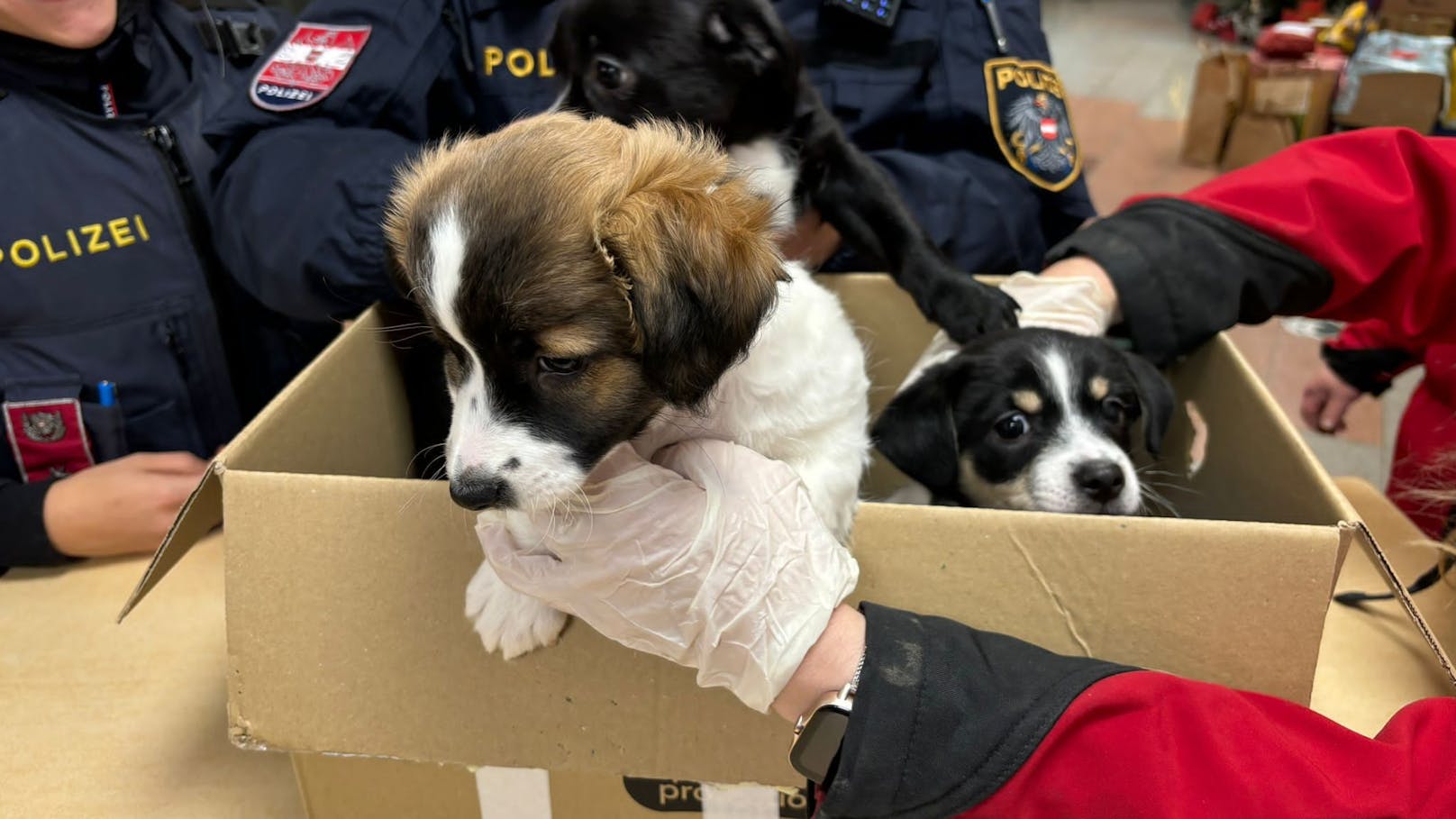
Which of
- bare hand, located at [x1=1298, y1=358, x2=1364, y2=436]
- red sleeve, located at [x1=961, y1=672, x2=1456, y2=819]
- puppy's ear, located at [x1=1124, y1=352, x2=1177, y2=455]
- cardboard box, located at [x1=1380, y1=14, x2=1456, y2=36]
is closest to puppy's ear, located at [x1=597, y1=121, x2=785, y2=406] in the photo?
red sleeve, located at [x1=961, y1=672, x2=1456, y2=819]

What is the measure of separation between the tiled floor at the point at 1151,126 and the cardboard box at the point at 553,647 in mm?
2923

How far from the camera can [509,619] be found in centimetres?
114

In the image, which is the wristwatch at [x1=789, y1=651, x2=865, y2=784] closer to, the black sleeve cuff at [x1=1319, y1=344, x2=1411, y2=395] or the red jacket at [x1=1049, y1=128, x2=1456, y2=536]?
the red jacket at [x1=1049, y1=128, x2=1456, y2=536]

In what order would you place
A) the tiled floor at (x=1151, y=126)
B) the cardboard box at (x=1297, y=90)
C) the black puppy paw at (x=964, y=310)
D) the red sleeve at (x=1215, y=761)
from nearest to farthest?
the red sleeve at (x=1215, y=761), the black puppy paw at (x=964, y=310), the tiled floor at (x=1151, y=126), the cardboard box at (x=1297, y=90)

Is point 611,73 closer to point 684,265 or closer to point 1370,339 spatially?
point 684,265

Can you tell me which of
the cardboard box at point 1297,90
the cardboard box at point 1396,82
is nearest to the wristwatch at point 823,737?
the cardboard box at point 1396,82

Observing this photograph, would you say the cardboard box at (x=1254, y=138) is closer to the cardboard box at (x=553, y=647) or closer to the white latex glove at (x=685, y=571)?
the cardboard box at (x=553, y=647)

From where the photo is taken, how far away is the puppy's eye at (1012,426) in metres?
1.68

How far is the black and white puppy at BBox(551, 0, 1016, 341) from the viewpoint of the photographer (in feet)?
5.48

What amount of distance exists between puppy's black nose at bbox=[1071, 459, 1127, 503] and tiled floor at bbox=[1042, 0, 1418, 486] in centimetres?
247

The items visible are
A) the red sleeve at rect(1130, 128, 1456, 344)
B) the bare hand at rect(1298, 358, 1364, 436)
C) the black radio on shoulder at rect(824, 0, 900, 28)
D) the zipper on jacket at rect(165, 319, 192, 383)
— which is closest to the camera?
the red sleeve at rect(1130, 128, 1456, 344)

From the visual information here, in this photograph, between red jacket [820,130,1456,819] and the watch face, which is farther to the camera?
the watch face

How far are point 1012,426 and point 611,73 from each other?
0.94 metres

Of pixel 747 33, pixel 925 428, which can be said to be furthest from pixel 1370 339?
pixel 747 33
